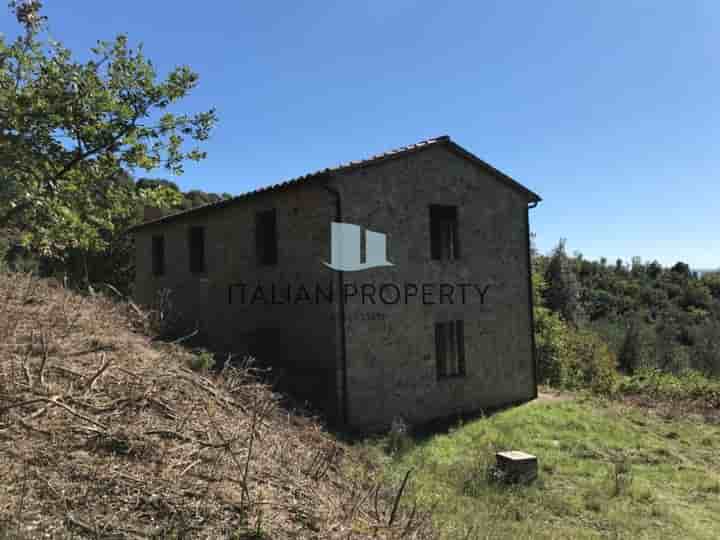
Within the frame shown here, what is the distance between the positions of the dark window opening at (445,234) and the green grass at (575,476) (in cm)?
392

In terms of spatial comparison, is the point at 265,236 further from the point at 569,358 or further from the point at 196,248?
the point at 569,358

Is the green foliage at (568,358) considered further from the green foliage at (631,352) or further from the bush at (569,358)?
the green foliage at (631,352)

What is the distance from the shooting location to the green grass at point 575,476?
6227 millimetres

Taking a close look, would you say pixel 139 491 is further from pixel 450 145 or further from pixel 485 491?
pixel 450 145

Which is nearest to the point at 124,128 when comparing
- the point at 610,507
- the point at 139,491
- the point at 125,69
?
the point at 125,69

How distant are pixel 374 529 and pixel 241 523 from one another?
3.74ft

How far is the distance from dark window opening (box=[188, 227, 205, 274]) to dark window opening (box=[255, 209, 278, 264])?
113 inches

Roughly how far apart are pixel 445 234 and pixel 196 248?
7.06m

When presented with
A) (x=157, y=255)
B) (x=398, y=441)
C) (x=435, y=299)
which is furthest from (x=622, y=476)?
(x=157, y=255)

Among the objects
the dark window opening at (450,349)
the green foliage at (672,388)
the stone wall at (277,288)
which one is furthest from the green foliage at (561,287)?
the stone wall at (277,288)

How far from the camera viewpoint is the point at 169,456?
428 cm

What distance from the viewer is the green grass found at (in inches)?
245

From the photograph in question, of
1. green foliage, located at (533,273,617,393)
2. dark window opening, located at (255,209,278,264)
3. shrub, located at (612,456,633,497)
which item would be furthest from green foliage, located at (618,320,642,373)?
dark window opening, located at (255,209,278,264)

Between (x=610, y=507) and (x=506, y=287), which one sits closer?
(x=610, y=507)
